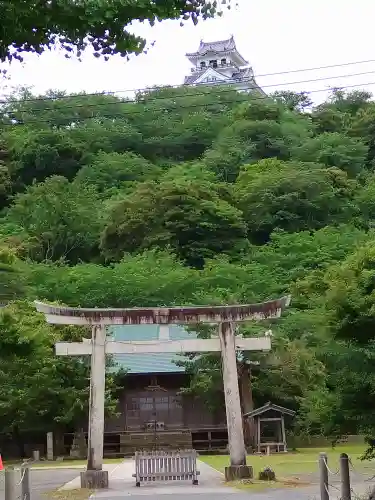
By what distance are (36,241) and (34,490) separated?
1167 inches

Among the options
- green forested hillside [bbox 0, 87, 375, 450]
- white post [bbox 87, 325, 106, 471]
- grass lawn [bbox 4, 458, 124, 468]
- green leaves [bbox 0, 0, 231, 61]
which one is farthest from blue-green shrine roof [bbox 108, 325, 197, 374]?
green leaves [bbox 0, 0, 231, 61]

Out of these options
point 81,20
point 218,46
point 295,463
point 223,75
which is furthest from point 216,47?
point 81,20

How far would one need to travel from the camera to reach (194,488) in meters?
12.5

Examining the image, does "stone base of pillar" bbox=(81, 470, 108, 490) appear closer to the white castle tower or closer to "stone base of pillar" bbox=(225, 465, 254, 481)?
"stone base of pillar" bbox=(225, 465, 254, 481)

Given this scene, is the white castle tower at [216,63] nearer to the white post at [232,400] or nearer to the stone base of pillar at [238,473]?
the white post at [232,400]

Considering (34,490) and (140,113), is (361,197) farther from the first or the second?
(34,490)

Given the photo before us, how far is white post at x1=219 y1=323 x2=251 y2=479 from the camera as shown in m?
13.8

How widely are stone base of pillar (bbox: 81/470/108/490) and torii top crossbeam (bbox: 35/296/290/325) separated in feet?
9.70

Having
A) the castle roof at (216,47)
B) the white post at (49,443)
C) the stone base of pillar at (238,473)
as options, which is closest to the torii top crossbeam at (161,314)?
the stone base of pillar at (238,473)

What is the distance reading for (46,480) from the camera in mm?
15562

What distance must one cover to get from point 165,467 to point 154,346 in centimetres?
254

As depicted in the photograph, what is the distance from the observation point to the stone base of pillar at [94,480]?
13.2 m

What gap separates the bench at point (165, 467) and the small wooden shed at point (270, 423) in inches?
348

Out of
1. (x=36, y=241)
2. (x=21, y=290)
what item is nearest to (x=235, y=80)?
(x=36, y=241)
